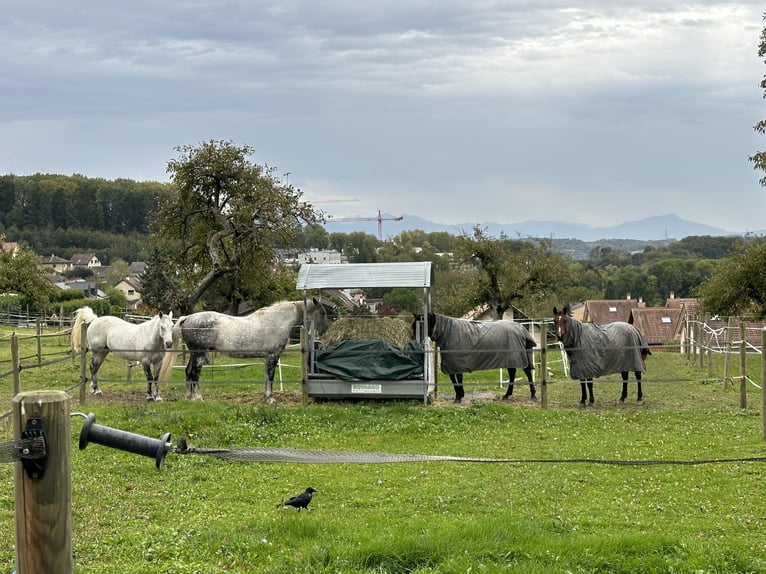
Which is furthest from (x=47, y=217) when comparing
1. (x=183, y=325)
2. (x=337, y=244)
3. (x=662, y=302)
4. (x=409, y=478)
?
(x=409, y=478)

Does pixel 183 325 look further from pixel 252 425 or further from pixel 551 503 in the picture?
pixel 551 503

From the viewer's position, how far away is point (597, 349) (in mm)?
15430

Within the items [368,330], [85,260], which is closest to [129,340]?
[368,330]

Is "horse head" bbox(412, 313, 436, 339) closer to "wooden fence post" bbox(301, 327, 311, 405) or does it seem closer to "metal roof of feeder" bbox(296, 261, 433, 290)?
"metal roof of feeder" bbox(296, 261, 433, 290)

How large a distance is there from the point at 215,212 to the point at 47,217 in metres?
115

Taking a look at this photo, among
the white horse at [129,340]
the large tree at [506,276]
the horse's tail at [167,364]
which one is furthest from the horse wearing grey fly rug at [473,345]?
the large tree at [506,276]

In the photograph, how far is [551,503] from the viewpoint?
7418mm

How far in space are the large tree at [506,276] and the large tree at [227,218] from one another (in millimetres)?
17803

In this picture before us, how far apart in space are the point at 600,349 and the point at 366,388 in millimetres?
4739

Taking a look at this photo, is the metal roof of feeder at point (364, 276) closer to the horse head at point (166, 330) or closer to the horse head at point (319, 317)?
the horse head at point (319, 317)

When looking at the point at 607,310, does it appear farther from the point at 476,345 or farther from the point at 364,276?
the point at 364,276

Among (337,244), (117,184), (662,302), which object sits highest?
(117,184)

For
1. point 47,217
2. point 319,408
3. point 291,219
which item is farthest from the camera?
point 47,217

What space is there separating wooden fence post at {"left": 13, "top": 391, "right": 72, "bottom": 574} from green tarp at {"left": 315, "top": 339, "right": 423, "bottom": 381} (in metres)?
12.2
